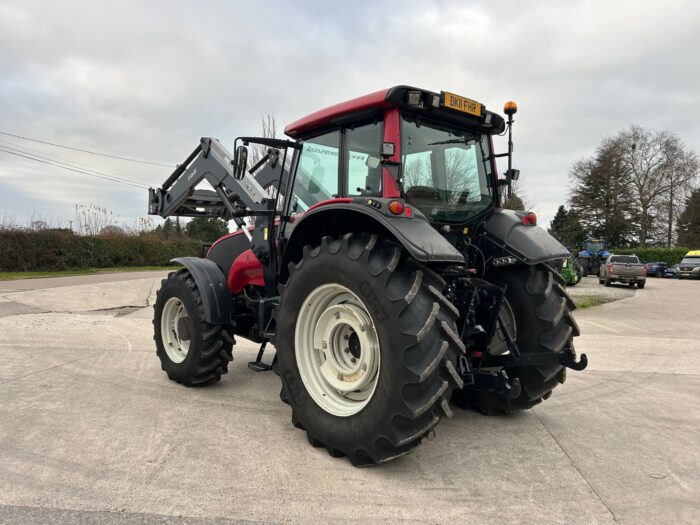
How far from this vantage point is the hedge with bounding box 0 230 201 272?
77.2 feet

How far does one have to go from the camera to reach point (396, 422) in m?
2.88

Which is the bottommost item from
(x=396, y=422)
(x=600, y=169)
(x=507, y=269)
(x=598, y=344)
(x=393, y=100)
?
(x=598, y=344)

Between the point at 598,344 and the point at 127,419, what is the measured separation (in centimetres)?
738

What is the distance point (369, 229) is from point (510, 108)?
65.2 inches

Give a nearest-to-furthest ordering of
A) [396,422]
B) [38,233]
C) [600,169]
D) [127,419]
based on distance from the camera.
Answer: [396,422] → [127,419] → [38,233] → [600,169]

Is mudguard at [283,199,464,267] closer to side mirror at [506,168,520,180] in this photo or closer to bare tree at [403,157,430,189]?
bare tree at [403,157,430,189]

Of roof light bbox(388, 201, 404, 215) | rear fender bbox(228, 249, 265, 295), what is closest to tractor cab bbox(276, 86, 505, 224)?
roof light bbox(388, 201, 404, 215)

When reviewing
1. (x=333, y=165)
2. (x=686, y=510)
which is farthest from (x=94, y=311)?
(x=686, y=510)

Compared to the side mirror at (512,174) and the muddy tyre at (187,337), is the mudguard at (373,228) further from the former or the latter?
the side mirror at (512,174)

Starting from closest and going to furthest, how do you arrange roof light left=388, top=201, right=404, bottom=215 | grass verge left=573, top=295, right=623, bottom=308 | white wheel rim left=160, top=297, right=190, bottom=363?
roof light left=388, top=201, right=404, bottom=215 < white wheel rim left=160, top=297, right=190, bottom=363 < grass verge left=573, top=295, right=623, bottom=308

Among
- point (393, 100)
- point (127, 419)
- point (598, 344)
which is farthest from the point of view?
point (598, 344)

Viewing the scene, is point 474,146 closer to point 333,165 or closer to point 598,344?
point 333,165

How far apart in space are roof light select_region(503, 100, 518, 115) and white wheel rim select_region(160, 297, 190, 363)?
12.2ft

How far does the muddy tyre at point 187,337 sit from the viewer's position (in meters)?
4.73
